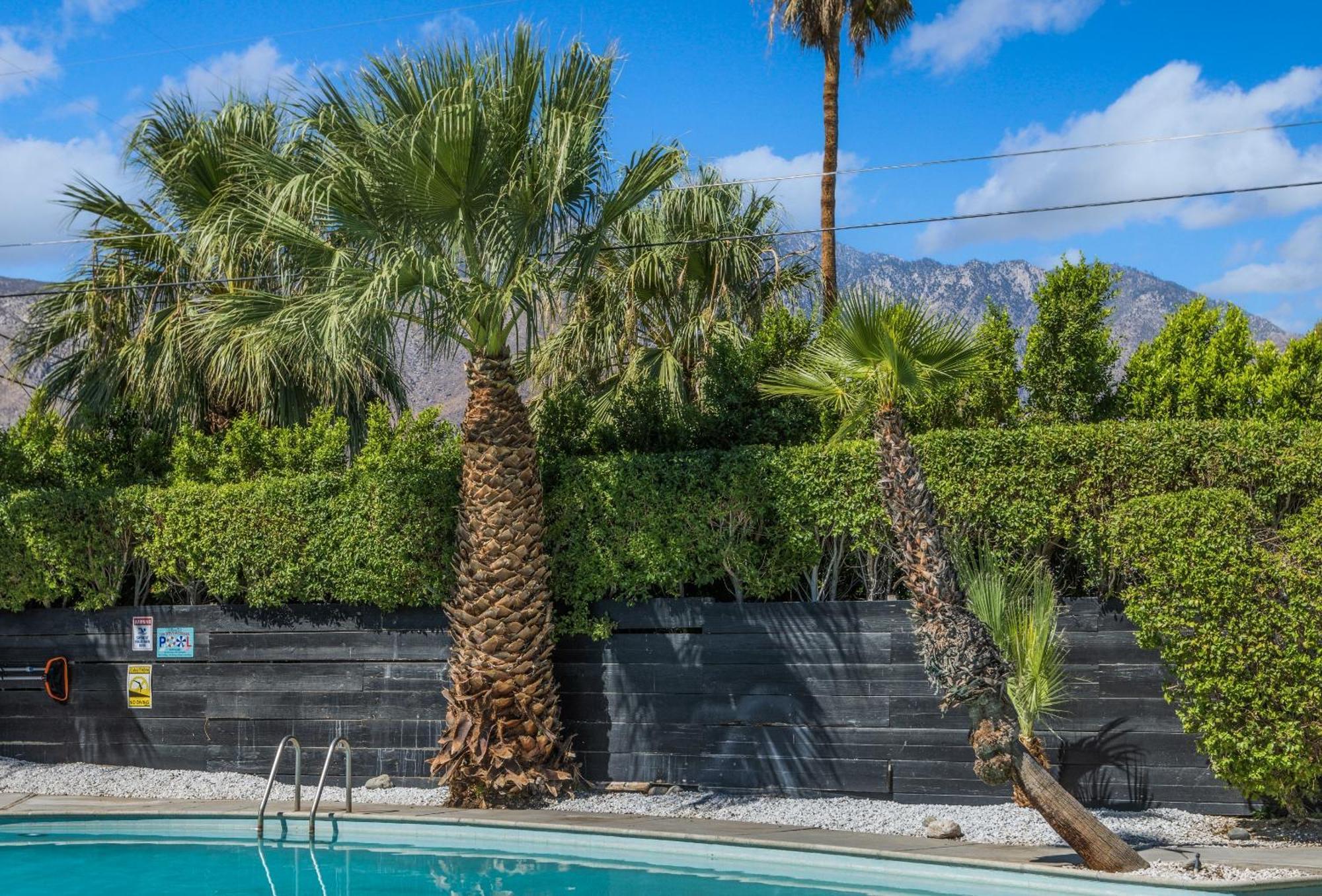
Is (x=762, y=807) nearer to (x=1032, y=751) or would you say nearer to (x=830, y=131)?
(x=1032, y=751)

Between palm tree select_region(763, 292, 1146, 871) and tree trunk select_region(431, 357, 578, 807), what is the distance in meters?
2.79

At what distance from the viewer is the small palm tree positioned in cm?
966

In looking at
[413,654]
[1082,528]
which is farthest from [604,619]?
[1082,528]

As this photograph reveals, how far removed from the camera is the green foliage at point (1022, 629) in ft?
31.7

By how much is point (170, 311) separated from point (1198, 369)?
1197 cm

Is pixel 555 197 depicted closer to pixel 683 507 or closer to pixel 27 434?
pixel 683 507

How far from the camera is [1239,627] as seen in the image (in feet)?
32.2

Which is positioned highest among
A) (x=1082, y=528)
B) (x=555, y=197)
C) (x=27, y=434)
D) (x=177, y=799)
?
(x=555, y=197)

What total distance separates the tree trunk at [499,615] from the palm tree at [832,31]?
8.87m

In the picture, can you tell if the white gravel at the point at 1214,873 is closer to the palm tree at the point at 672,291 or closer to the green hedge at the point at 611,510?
the green hedge at the point at 611,510

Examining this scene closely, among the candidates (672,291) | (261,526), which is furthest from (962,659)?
(672,291)

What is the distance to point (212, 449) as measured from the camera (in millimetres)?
15094

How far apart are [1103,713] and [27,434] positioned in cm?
1369

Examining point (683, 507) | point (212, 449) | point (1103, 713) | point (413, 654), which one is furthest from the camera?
point (212, 449)
